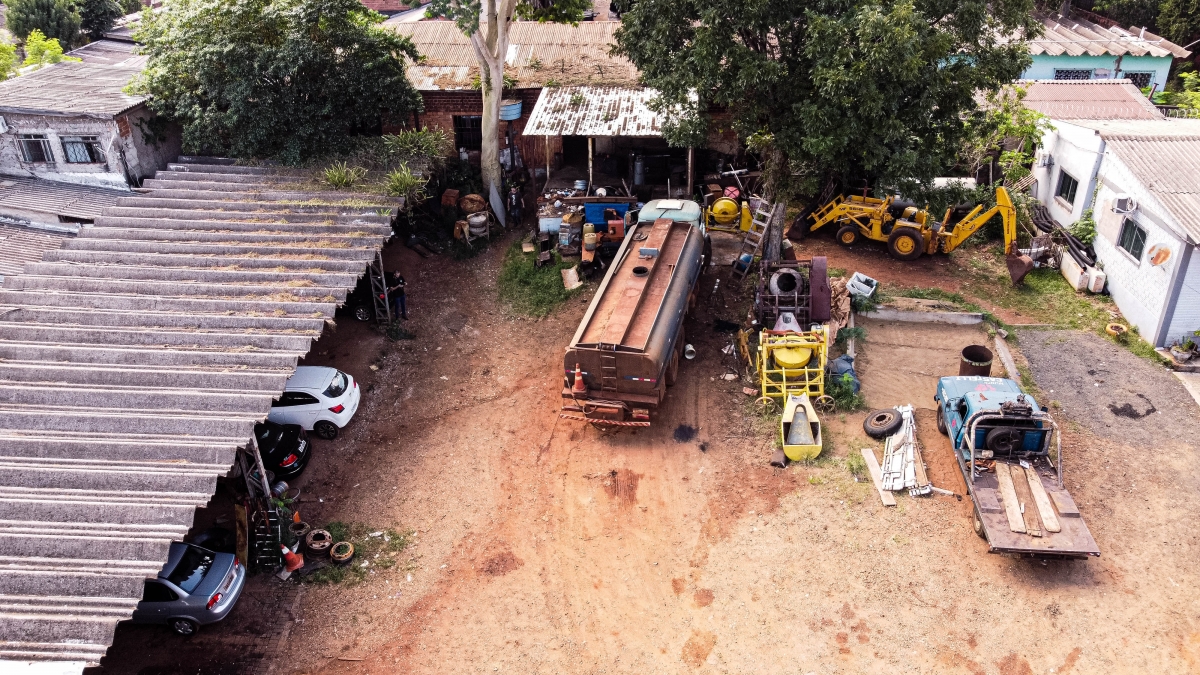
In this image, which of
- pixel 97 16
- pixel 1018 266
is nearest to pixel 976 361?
pixel 1018 266

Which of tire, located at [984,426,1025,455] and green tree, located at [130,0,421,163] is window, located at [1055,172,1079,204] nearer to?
tire, located at [984,426,1025,455]

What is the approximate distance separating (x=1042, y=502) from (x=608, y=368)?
7.94 metres

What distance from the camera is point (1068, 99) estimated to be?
92.0 ft

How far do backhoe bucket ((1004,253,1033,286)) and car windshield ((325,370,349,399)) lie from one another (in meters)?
17.2

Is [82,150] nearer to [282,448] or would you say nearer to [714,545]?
[282,448]

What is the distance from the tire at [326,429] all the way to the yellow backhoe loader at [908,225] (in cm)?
1457

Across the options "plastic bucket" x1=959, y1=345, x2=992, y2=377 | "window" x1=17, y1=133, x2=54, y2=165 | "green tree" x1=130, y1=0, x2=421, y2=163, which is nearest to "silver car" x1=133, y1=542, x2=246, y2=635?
"green tree" x1=130, y1=0, x2=421, y2=163

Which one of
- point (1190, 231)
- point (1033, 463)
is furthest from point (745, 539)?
point (1190, 231)

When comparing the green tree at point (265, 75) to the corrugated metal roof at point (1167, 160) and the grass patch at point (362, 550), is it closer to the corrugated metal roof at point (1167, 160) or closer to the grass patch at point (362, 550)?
the grass patch at point (362, 550)

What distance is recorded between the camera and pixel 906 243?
22.7 m

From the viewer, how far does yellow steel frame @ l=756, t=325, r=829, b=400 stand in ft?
56.5

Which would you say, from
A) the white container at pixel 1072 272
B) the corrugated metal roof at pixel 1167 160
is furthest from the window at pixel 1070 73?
the white container at pixel 1072 272

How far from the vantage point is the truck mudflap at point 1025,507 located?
13.0 meters

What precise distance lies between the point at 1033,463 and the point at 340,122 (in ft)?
61.0
